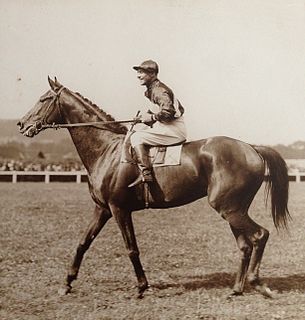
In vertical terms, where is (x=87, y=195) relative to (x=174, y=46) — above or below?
below

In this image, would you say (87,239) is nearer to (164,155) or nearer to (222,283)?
(164,155)

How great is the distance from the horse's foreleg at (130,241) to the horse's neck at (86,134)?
28cm

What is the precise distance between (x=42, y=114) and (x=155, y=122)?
0.58 metres

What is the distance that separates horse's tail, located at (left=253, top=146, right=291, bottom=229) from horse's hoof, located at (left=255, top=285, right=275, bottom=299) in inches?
12.5

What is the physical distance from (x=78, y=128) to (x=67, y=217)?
1.58ft

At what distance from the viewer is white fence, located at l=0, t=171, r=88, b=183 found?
2691 millimetres

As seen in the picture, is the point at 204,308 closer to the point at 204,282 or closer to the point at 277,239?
the point at 204,282

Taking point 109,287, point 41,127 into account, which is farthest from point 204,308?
point 41,127

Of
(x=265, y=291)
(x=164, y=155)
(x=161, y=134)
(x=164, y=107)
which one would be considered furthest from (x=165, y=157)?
(x=265, y=291)

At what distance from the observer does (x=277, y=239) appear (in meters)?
2.64

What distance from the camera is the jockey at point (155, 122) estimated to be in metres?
2.49

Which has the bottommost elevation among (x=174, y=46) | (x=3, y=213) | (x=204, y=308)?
(x=204, y=308)

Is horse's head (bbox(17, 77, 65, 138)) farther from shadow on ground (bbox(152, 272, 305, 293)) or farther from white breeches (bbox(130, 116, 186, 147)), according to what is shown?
shadow on ground (bbox(152, 272, 305, 293))

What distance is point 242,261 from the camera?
8.26 feet
